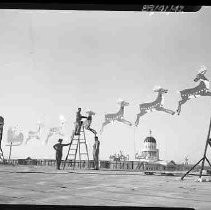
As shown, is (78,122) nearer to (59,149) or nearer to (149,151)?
(59,149)

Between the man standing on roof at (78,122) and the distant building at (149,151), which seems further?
the distant building at (149,151)

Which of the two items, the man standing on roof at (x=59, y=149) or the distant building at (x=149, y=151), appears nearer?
the man standing on roof at (x=59, y=149)

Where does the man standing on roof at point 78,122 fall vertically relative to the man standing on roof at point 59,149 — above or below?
above

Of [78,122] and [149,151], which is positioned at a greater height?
[78,122]

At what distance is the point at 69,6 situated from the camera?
527cm

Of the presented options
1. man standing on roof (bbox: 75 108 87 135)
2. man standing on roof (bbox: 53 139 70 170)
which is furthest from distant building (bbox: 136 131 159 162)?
man standing on roof (bbox: 53 139 70 170)

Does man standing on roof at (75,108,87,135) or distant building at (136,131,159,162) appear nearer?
man standing on roof at (75,108,87,135)

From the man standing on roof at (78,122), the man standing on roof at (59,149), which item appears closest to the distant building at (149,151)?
the man standing on roof at (78,122)

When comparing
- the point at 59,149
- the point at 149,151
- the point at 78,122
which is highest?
the point at 78,122

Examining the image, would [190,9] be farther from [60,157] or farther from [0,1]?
[60,157]

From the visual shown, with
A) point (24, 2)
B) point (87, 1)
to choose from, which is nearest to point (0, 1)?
point (24, 2)

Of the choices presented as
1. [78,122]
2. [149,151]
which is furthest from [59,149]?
[149,151]

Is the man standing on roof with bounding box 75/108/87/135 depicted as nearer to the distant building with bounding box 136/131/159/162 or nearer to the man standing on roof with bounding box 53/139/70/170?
the man standing on roof with bounding box 53/139/70/170

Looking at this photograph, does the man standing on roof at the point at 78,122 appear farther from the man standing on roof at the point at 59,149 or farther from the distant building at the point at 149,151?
the distant building at the point at 149,151
